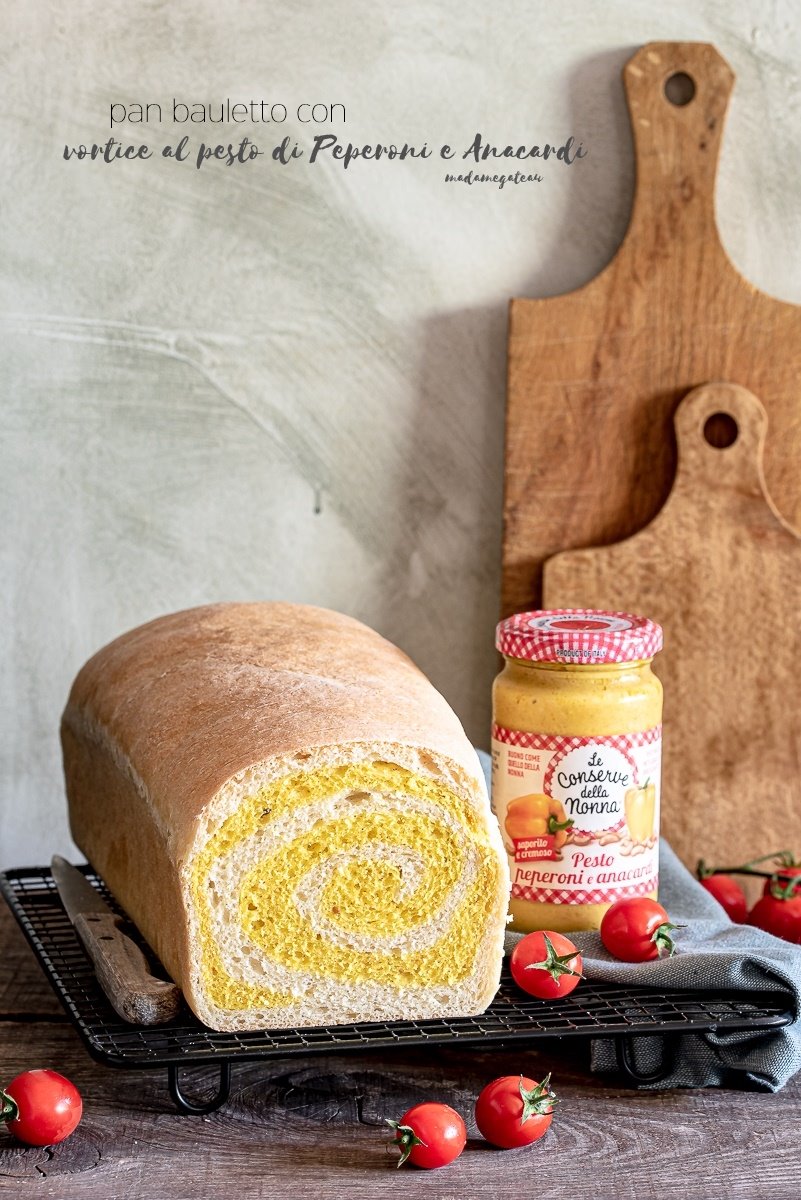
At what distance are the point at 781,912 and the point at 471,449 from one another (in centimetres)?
70

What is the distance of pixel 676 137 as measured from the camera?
1.69 meters

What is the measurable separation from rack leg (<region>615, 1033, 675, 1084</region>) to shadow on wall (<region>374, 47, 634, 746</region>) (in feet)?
2.30

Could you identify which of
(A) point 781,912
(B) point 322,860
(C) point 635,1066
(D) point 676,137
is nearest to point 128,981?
(B) point 322,860

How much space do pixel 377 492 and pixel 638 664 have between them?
0.57m

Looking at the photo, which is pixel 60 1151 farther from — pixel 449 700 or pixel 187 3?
pixel 187 3

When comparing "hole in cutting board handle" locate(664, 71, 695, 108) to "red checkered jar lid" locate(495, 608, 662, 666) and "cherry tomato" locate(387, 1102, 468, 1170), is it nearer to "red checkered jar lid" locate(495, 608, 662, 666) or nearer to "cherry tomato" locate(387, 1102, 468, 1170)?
"red checkered jar lid" locate(495, 608, 662, 666)

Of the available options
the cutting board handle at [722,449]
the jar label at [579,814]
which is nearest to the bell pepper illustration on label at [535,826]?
the jar label at [579,814]

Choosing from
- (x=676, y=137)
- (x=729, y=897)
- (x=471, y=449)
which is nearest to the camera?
(x=729, y=897)

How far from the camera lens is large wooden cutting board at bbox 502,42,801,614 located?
1695 millimetres

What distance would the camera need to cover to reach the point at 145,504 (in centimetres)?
181

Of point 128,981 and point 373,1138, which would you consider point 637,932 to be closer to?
point 373,1138

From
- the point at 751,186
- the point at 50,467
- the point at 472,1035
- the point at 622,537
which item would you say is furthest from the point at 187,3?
the point at 472,1035

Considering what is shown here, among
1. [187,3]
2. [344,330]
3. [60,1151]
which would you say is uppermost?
[187,3]

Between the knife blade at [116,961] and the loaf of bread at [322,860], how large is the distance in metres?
0.02
